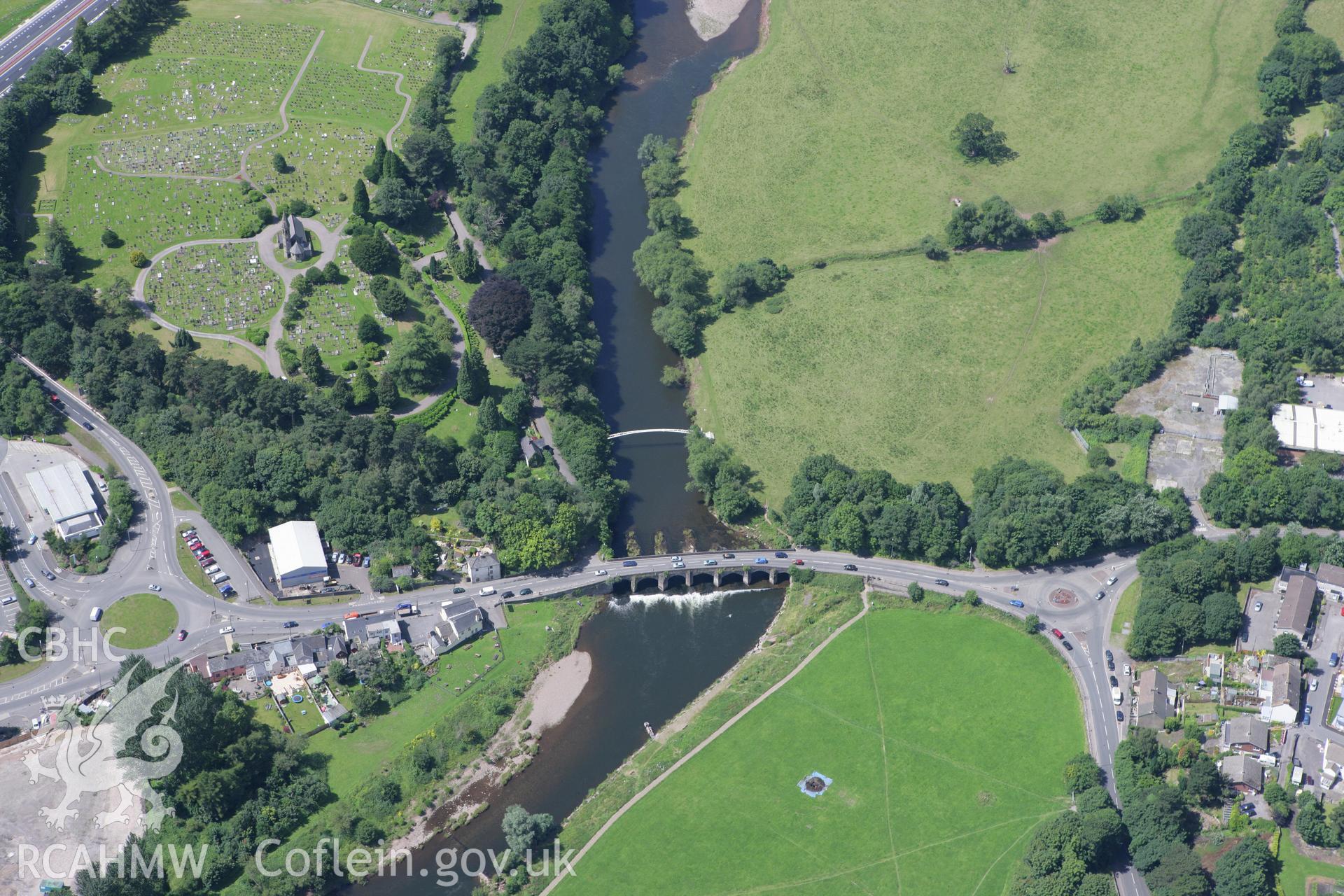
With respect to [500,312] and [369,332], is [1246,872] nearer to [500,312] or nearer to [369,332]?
[500,312]

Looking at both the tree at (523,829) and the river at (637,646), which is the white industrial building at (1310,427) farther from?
the tree at (523,829)

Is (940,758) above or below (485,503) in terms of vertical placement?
below

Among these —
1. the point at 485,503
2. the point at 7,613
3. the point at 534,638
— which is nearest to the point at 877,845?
the point at 534,638

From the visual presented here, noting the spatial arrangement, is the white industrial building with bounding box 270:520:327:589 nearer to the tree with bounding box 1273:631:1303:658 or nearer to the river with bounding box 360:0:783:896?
the river with bounding box 360:0:783:896

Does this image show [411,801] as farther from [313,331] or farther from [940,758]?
[313,331]

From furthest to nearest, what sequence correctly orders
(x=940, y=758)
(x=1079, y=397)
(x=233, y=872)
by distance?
(x=1079, y=397) < (x=940, y=758) < (x=233, y=872)

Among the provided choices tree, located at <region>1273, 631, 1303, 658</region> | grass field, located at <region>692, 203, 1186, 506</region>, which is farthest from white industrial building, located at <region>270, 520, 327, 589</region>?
tree, located at <region>1273, 631, 1303, 658</region>
